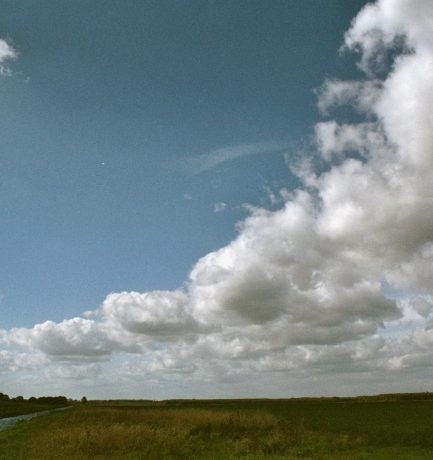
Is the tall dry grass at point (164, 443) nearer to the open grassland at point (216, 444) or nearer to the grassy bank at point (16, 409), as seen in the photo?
the open grassland at point (216, 444)

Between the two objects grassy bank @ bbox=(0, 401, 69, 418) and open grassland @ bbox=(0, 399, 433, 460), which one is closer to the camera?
open grassland @ bbox=(0, 399, 433, 460)

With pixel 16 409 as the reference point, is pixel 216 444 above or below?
below

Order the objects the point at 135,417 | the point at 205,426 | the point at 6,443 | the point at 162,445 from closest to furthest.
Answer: the point at 162,445
the point at 6,443
the point at 205,426
the point at 135,417

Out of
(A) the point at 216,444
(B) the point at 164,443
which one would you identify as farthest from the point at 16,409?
(B) the point at 164,443

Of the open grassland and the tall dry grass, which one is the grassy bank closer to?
the open grassland

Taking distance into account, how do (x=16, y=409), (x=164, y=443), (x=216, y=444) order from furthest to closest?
(x=16, y=409)
(x=216, y=444)
(x=164, y=443)

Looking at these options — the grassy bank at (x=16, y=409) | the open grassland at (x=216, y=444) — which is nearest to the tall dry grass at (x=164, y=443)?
the open grassland at (x=216, y=444)

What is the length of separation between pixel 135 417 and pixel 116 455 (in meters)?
30.3

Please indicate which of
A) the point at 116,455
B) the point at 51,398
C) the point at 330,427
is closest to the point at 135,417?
the point at 330,427

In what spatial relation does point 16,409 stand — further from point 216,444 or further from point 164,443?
point 164,443

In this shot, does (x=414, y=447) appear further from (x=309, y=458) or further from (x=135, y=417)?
(x=135, y=417)

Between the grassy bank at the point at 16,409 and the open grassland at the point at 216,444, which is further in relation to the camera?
the grassy bank at the point at 16,409

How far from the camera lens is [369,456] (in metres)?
31.6

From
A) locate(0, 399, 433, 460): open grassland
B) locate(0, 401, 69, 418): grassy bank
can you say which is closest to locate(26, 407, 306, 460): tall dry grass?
locate(0, 399, 433, 460): open grassland
